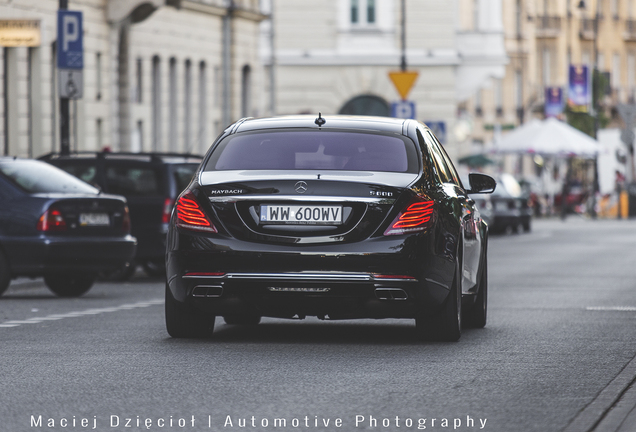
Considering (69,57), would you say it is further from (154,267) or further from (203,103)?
(203,103)

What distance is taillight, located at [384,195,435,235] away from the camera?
35.4ft

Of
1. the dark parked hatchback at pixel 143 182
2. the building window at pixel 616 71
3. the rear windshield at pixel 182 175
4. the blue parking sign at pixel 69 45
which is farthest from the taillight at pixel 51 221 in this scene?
the building window at pixel 616 71

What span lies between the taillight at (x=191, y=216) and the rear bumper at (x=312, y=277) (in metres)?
0.08

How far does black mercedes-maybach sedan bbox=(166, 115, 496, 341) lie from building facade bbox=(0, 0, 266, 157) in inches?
778

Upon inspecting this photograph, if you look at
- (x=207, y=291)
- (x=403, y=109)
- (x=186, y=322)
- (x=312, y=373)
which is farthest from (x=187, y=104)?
(x=312, y=373)

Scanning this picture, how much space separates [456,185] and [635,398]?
12.4 feet

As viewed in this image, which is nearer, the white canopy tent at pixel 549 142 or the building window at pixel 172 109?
the building window at pixel 172 109

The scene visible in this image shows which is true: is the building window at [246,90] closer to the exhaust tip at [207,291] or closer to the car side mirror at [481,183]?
the car side mirror at [481,183]

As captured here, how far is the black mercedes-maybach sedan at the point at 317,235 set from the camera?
10711 millimetres

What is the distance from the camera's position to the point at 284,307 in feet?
35.9

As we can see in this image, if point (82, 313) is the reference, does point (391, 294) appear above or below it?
above

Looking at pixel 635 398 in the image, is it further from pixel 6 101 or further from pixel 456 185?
pixel 6 101

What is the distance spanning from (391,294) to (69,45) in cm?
1503

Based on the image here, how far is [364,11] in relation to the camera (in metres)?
57.4
